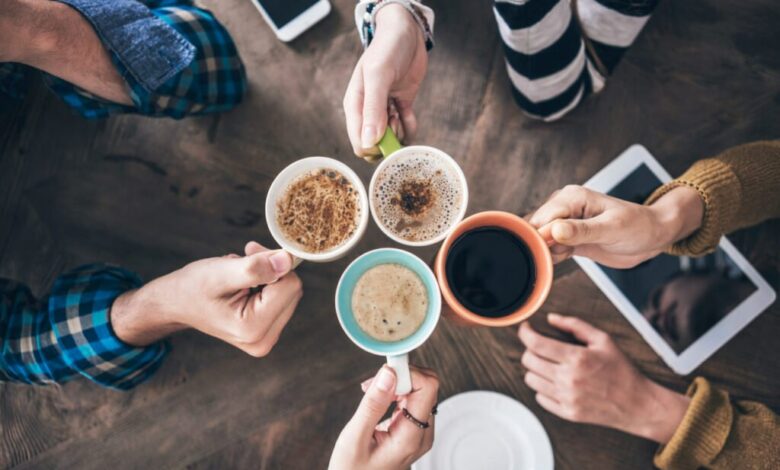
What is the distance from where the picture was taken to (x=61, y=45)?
1.02m

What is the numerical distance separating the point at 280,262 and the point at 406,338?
0.93 feet

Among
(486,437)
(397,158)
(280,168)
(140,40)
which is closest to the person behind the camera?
(397,158)

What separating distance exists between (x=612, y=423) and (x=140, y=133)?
1.39 metres

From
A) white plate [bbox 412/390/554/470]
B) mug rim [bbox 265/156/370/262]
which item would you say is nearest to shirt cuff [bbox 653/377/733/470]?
white plate [bbox 412/390/554/470]

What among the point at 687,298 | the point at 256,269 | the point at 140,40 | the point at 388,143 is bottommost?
the point at 687,298

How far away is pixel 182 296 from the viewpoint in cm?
103

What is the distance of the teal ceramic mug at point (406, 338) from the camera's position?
0.92 m

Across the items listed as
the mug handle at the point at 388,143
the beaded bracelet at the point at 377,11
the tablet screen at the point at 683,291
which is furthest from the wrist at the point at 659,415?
the beaded bracelet at the point at 377,11

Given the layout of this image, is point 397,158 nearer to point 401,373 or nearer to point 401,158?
point 401,158

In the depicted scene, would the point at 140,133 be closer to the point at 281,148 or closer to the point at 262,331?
the point at 281,148

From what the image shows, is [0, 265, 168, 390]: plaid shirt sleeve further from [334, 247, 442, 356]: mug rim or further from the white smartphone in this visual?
the white smartphone

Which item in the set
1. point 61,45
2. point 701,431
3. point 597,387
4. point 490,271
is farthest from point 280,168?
point 701,431

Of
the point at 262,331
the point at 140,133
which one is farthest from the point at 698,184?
the point at 140,133

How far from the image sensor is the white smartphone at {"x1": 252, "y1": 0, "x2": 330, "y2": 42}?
1.33 metres
